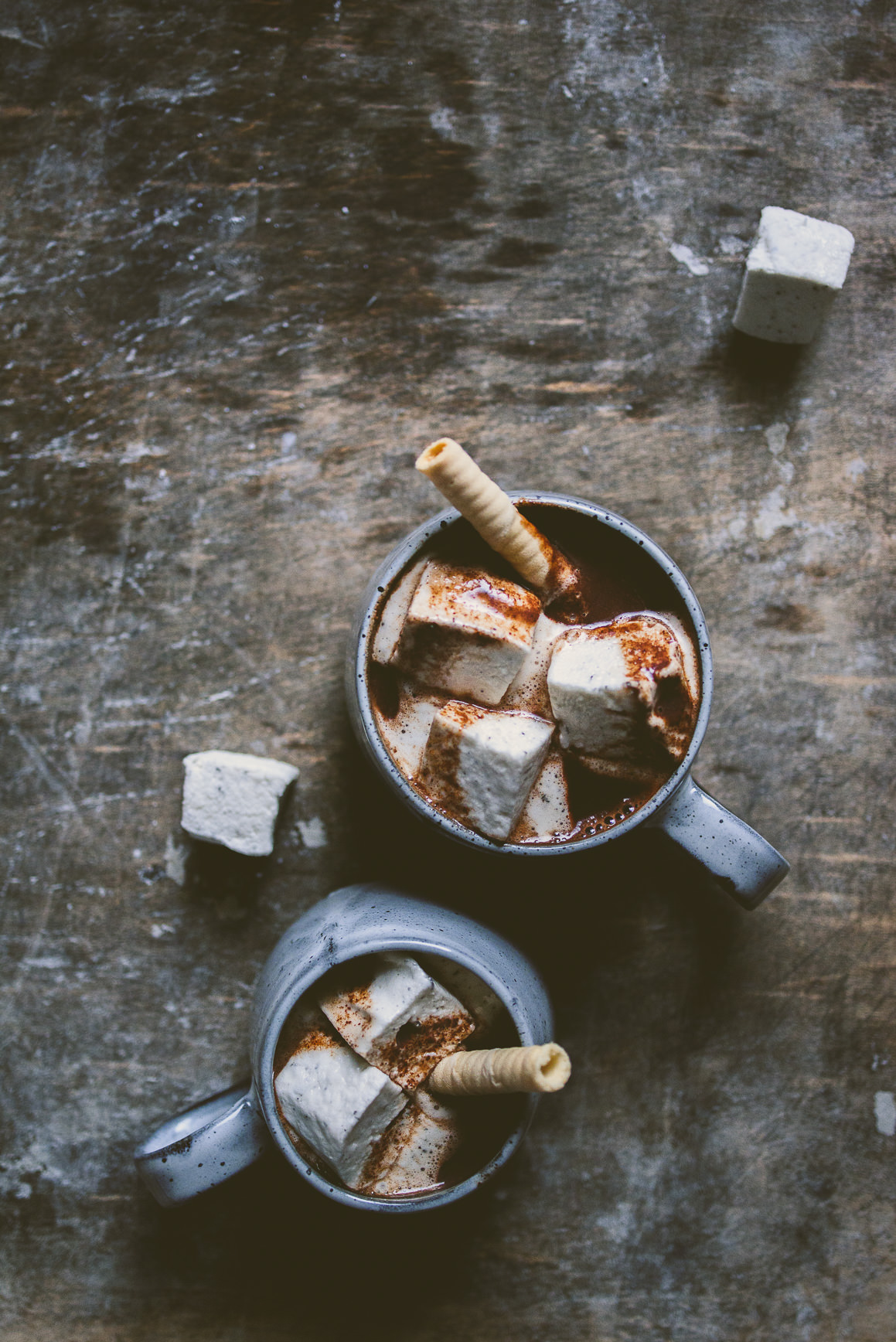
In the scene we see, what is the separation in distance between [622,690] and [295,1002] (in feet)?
1.51

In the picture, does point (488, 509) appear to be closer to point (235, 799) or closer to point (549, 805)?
point (549, 805)

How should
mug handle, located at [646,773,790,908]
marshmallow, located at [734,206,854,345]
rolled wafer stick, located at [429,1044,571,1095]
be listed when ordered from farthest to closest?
marshmallow, located at [734,206,854,345] < mug handle, located at [646,773,790,908] < rolled wafer stick, located at [429,1044,571,1095]

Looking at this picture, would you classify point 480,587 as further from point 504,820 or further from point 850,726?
point 850,726

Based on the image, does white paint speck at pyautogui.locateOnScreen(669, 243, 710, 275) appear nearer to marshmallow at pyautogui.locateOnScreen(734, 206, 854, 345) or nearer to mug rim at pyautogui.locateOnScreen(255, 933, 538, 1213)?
marshmallow at pyautogui.locateOnScreen(734, 206, 854, 345)

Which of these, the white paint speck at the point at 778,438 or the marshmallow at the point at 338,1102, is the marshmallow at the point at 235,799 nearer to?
the marshmallow at the point at 338,1102

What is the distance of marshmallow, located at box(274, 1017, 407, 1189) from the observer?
0.94 metres

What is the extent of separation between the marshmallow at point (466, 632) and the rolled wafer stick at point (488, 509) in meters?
0.04

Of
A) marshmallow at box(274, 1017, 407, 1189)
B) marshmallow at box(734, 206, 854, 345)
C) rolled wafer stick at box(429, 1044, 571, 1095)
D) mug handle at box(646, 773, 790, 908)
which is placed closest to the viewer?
rolled wafer stick at box(429, 1044, 571, 1095)

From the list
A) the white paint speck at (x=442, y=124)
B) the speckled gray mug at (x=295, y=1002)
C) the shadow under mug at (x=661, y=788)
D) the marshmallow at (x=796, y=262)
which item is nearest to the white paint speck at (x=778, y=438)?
the marshmallow at (x=796, y=262)

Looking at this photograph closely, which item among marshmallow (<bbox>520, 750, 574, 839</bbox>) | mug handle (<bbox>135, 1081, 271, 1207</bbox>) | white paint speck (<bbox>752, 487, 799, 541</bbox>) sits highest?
white paint speck (<bbox>752, 487, 799, 541</bbox>)

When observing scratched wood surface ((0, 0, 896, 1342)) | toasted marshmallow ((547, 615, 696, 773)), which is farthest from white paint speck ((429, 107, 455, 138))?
toasted marshmallow ((547, 615, 696, 773))

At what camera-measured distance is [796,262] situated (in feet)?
3.82

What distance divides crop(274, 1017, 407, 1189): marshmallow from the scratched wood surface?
0.90ft

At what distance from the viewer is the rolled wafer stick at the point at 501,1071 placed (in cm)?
81
